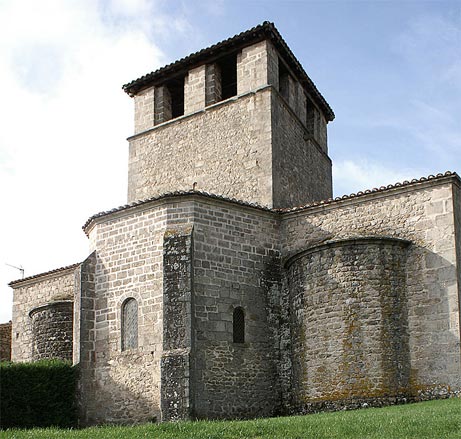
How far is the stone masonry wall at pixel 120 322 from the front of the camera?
15.6 m

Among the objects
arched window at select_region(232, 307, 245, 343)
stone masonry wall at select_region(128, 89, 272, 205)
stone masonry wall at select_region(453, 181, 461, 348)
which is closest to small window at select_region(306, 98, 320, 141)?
stone masonry wall at select_region(128, 89, 272, 205)

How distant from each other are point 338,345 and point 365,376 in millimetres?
858

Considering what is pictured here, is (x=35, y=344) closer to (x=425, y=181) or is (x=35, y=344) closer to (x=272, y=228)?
(x=272, y=228)

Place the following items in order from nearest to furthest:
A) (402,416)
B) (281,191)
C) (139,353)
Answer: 1. (402,416)
2. (139,353)
3. (281,191)

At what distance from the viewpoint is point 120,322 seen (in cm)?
1641

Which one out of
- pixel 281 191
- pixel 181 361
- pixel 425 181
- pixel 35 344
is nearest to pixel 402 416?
pixel 181 361

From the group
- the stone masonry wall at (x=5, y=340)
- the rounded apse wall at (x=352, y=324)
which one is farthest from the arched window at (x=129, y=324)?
the stone masonry wall at (x=5, y=340)

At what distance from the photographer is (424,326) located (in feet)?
49.8

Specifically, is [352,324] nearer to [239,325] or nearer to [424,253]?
[424,253]

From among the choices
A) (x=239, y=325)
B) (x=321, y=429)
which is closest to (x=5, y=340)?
(x=239, y=325)

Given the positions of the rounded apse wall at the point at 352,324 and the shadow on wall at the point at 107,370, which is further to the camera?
the shadow on wall at the point at 107,370

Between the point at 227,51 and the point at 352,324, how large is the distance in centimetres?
958

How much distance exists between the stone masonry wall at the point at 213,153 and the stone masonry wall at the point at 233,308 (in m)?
2.43

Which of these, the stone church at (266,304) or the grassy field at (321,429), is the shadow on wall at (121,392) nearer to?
the stone church at (266,304)
